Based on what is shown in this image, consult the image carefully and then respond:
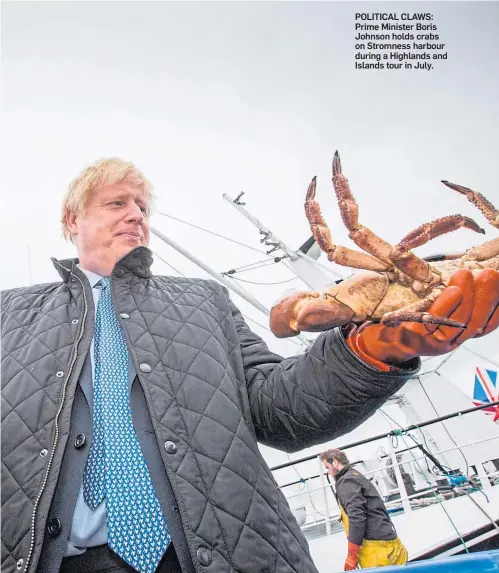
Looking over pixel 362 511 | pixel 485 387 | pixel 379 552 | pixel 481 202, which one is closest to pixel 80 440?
pixel 481 202

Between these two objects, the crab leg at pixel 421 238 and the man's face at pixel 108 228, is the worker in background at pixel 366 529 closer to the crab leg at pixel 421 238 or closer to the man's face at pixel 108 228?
the man's face at pixel 108 228

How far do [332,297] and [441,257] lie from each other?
40 centimetres

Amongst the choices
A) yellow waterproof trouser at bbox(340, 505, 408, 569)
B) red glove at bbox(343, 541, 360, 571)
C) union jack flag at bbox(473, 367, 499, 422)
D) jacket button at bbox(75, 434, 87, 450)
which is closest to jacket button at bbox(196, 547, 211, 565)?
jacket button at bbox(75, 434, 87, 450)

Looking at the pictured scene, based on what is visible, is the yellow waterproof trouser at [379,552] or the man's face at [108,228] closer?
the man's face at [108,228]

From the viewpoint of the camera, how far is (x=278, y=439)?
1.41 metres

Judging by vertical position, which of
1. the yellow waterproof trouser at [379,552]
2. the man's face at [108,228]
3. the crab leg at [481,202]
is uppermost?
the man's face at [108,228]

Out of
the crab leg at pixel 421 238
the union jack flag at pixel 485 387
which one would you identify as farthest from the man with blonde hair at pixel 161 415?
the union jack flag at pixel 485 387

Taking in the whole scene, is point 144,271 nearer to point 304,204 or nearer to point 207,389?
point 207,389

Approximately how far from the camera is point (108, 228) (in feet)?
5.74

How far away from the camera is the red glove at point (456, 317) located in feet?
3.15

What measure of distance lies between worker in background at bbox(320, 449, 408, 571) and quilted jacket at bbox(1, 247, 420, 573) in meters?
3.78

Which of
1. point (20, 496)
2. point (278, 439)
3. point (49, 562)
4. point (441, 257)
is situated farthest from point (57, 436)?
point (441, 257)

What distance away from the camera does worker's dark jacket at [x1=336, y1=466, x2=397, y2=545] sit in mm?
4520

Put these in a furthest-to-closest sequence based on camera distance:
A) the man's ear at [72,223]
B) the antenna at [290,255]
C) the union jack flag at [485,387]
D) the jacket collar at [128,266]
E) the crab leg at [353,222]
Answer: the antenna at [290,255]
the union jack flag at [485,387]
the man's ear at [72,223]
the jacket collar at [128,266]
the crab leg at [353,222]
